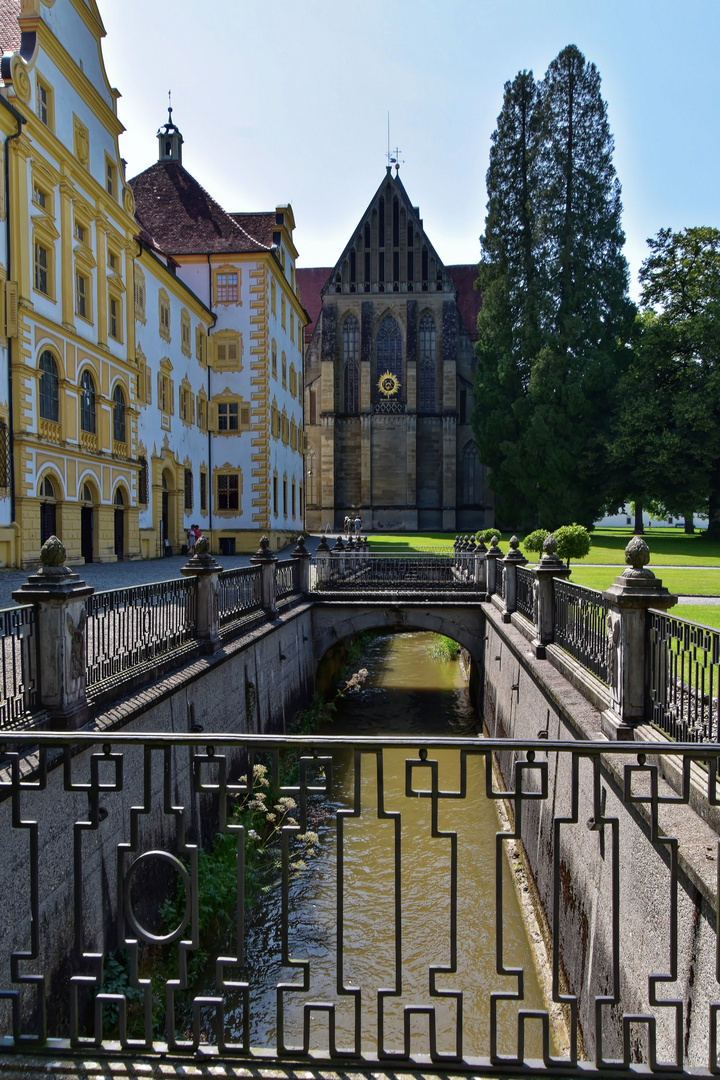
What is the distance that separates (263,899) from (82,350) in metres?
16.2

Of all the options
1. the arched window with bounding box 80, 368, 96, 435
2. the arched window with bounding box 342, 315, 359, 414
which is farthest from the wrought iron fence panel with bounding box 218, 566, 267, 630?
the arched window with bounding box 342, 315, 359, 414

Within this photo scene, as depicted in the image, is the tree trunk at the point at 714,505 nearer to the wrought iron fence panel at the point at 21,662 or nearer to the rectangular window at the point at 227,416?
the rectangular window at the point at 227,416

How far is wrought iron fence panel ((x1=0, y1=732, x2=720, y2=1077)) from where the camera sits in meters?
2.51

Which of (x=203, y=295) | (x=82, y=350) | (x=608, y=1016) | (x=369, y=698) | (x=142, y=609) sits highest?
(x=203, y=295)

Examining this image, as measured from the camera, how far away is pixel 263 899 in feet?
26.2

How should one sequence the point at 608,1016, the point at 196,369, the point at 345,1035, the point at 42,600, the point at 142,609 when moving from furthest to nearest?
the point at 196,369
the point at 142,609
the point at 345,1035
the point at 42,600
the point at 608,1016

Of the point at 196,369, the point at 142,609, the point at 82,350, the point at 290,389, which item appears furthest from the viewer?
the point at 290,389

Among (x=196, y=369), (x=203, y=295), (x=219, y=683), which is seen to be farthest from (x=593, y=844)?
(x=203, y=295)

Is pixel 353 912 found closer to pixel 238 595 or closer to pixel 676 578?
pixel 238 595

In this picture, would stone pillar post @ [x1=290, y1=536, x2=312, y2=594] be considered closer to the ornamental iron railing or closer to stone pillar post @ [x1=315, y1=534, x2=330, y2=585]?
stone pillar post @ [x1=315, y1=534, x2=330, y2=585]

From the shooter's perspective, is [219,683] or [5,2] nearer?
[219,683]

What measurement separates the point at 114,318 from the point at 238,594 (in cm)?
1419

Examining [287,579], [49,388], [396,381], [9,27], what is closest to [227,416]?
[49,388]

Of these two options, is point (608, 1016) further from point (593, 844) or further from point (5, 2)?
point (5, 2)
